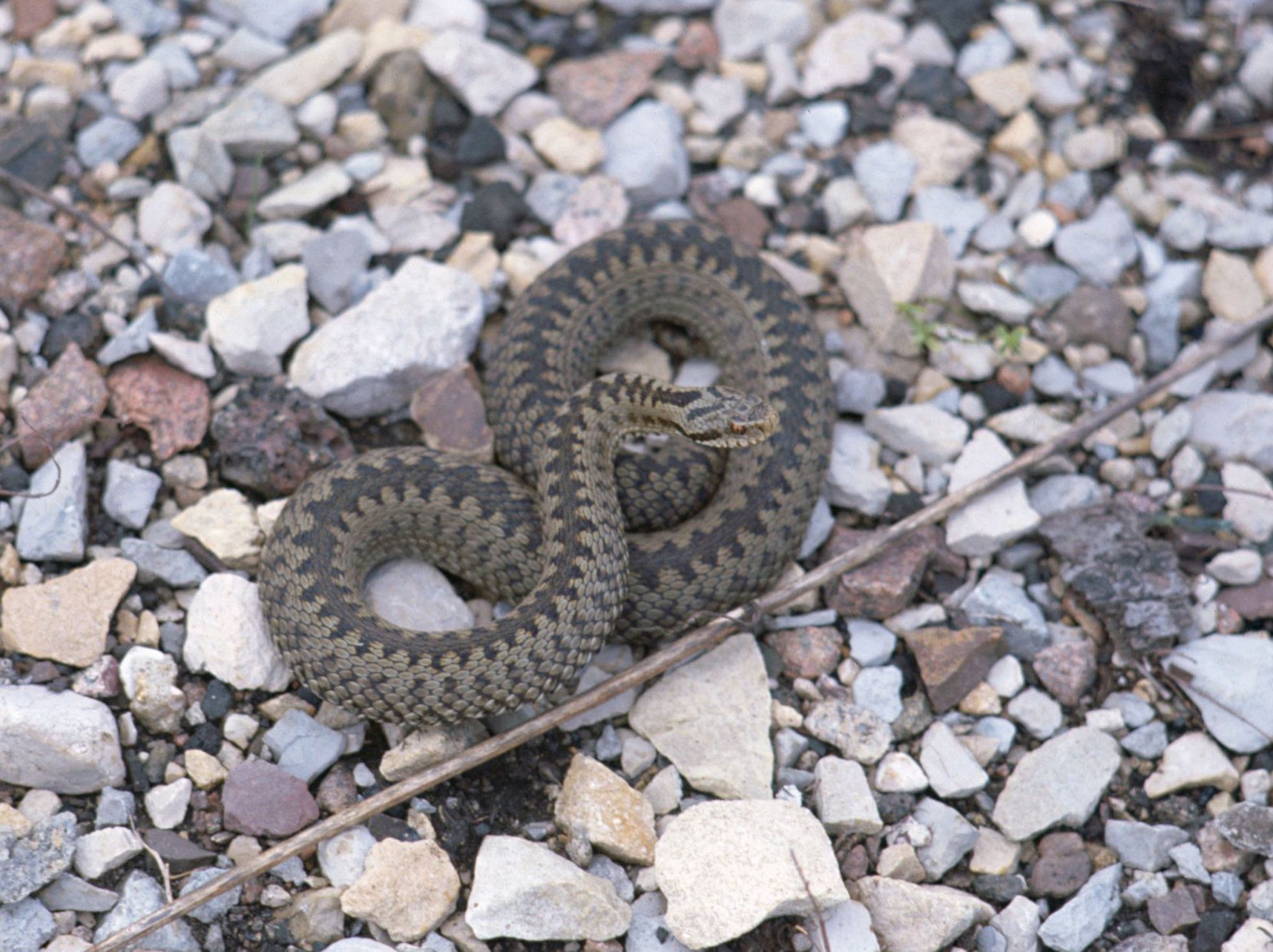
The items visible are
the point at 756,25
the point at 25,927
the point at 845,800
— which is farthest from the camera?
the point at 756,25

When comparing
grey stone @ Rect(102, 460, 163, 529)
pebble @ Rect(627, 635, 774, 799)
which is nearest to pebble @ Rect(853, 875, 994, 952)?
pebble @ Rect(627, 635, 774, 799)

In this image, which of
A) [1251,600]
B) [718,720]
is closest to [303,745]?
[718,720]

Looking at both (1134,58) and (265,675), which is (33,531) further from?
(1134,58)

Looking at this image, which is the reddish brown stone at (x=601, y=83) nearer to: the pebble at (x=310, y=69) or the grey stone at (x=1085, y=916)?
the pebble at (x=310, y=69)

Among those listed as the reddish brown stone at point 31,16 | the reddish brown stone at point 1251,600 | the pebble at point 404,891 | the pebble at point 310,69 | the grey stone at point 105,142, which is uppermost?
the reddish brown stone at point 31,16

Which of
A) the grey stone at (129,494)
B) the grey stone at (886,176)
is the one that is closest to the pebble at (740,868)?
the grey stone at (129,494)

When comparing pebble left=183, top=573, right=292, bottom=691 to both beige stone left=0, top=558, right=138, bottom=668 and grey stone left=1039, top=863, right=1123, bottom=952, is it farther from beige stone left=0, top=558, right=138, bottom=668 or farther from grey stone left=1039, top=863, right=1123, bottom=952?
grey stone left=1039, top=863, right=1123, bottom=952

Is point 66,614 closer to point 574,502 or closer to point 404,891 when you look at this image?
point 404,891
